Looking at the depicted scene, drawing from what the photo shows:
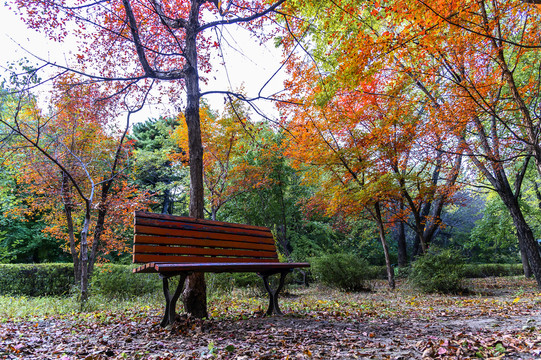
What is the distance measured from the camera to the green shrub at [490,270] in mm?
15875

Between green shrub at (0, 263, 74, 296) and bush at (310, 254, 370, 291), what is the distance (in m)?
8.26

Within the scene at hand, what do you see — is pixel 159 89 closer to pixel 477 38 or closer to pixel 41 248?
pixel 477 38

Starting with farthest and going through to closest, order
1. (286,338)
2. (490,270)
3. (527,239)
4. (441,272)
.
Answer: (490,270) < (527,239) < (441,272) < (286,338)

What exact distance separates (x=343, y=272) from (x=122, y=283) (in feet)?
18.4

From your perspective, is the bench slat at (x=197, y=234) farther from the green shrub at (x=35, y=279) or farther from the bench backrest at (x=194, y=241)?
the green shrub at (x=35, y=279)

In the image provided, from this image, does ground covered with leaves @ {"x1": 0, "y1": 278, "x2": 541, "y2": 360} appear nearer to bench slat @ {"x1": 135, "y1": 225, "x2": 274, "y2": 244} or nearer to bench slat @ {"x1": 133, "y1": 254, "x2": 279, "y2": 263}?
bench slat @ {"x1": 133, "y1": 254, "x2": 279, "y2": 263}

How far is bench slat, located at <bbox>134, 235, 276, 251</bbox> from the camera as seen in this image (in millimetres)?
3256

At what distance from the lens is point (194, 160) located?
4262 mm

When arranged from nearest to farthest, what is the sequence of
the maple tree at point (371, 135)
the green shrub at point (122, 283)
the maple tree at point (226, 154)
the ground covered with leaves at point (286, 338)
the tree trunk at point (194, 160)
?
the ground covered with leaves at point (286, 338) < the tree trunk at point (194, 160) < the green shrub at point (122, 283) < the maple tree at point (371, 135) < the maple tree at point (226, 154)

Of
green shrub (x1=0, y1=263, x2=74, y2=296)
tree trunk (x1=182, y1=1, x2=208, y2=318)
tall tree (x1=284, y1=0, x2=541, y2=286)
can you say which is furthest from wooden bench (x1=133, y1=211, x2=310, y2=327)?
green shrub (x1=0, y1=263, x2=74, y2=296)

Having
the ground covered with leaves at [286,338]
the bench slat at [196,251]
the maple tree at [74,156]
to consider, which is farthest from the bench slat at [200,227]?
the maple tree at [74,156]

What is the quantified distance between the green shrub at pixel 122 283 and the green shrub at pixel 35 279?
3.62 metres

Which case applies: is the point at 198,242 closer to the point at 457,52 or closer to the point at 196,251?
the point at 196,251

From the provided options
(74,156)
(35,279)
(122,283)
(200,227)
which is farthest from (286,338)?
(35,279)
